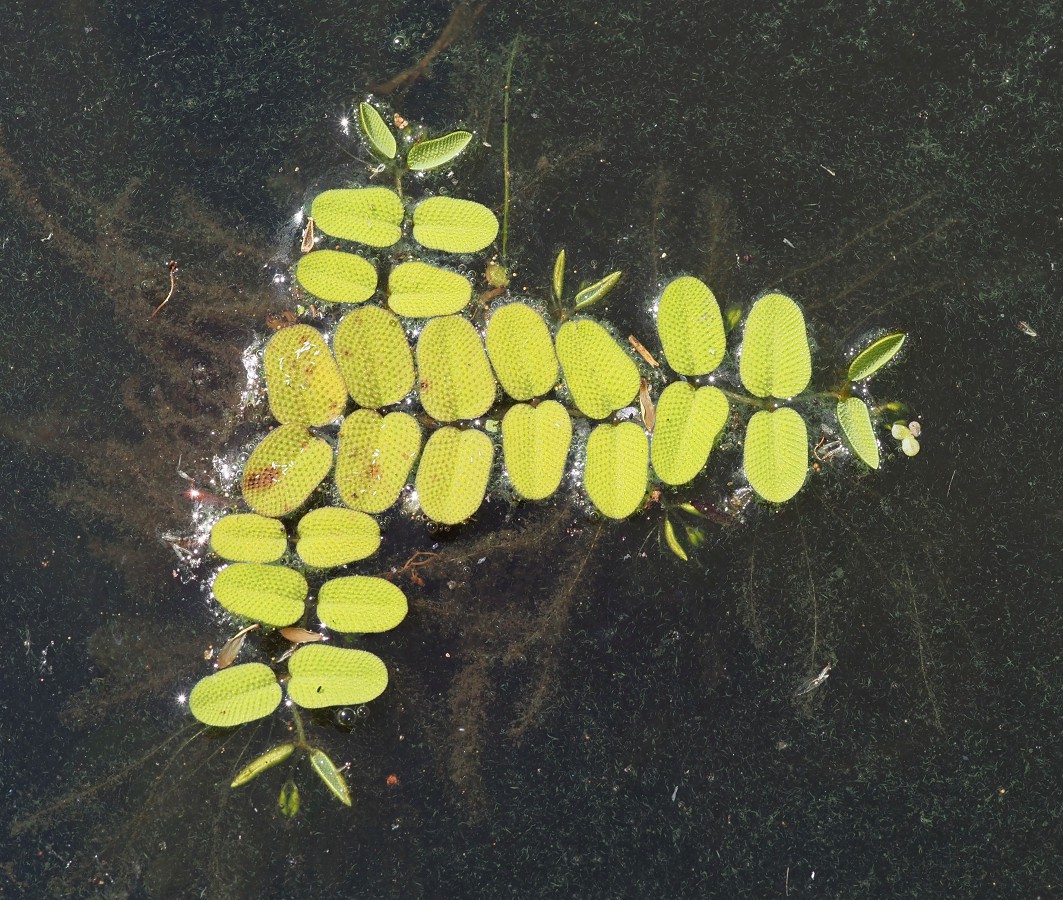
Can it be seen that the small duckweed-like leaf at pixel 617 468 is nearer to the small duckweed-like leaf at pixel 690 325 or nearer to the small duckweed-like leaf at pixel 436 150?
the small duckweed-like leaf at pixel 690 325

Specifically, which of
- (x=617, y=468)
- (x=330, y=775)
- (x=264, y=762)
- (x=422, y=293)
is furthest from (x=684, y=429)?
(x=264, y=762)

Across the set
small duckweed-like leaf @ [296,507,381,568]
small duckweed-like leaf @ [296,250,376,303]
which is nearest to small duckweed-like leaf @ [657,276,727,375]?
small duckweed-like leaf @ [296,250,376,303]

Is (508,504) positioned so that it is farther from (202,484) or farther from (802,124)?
(802,124)

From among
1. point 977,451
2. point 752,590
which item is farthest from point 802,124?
point 752,590

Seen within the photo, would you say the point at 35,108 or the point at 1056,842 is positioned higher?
the point at 35,108

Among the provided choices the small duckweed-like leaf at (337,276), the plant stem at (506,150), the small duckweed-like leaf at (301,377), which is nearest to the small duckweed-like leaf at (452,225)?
the plant stem at (506,150)

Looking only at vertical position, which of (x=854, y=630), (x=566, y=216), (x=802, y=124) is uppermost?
(x=802, y=124)
